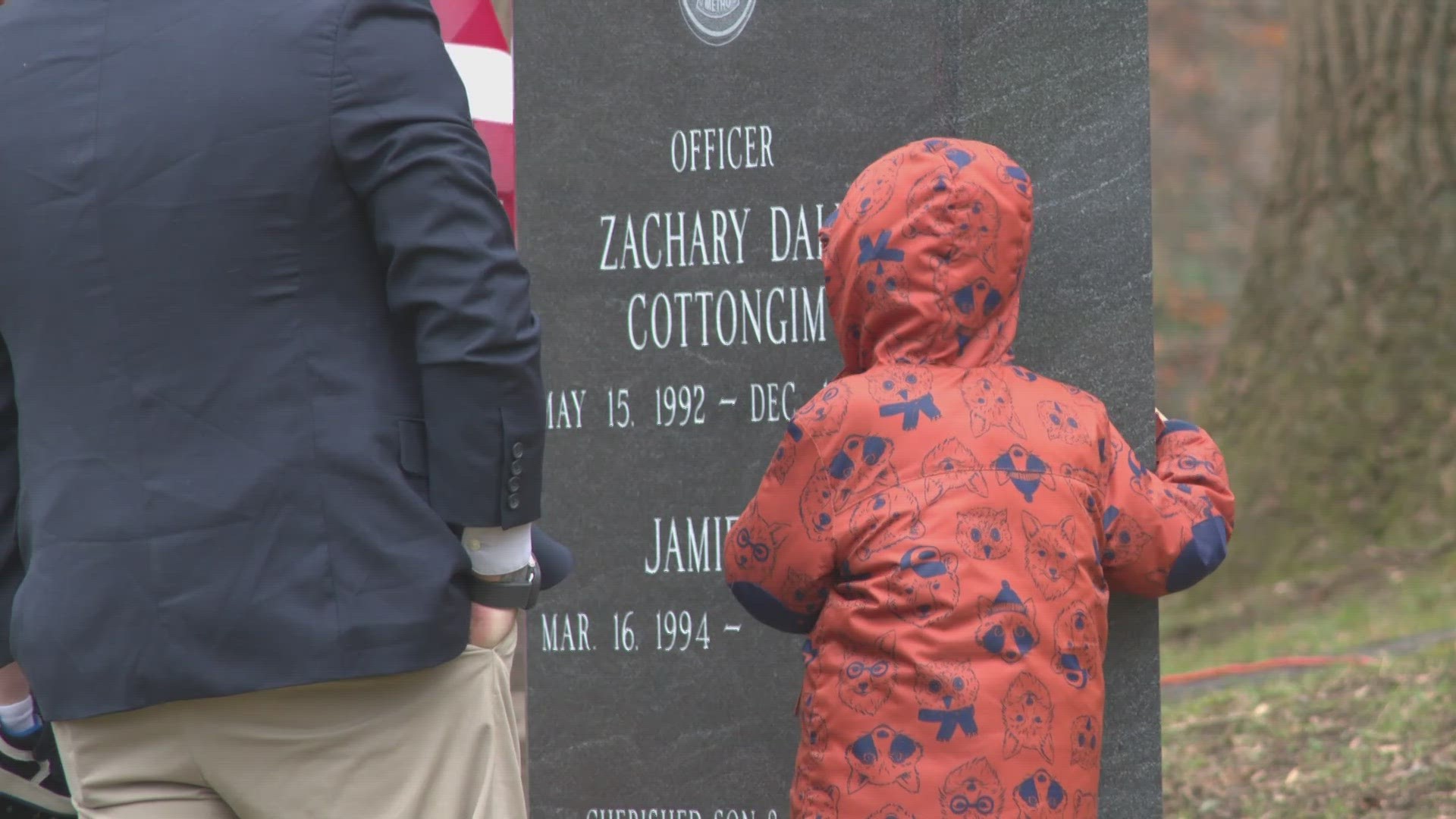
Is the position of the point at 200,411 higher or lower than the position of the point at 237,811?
higher

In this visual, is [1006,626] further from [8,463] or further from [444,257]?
[8,463]

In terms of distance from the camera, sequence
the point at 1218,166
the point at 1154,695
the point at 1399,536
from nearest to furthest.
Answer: the point at 1154,695 → the point at 1399,536 → the point at 1218,166

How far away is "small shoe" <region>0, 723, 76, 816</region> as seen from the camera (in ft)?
8.95

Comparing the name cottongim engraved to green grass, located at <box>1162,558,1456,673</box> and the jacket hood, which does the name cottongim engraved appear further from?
green grass, located at <box>1162,558,1456,673</box>

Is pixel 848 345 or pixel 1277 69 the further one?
pixel 1277 69

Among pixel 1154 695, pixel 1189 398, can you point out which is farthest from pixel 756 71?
pixel 1189 398

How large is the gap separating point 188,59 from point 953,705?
139 cm

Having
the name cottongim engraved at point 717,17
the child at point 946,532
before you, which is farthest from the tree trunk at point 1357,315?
the child at point 946,532

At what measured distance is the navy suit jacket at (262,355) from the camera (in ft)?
7.50

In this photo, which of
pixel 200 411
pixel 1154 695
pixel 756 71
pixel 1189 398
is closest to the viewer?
pixel 200 411

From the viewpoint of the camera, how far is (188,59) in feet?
7.70

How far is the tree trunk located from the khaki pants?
18.7 ft

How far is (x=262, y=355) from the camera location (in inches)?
91.4

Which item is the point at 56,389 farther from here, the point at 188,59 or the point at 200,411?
the point at 188,59
